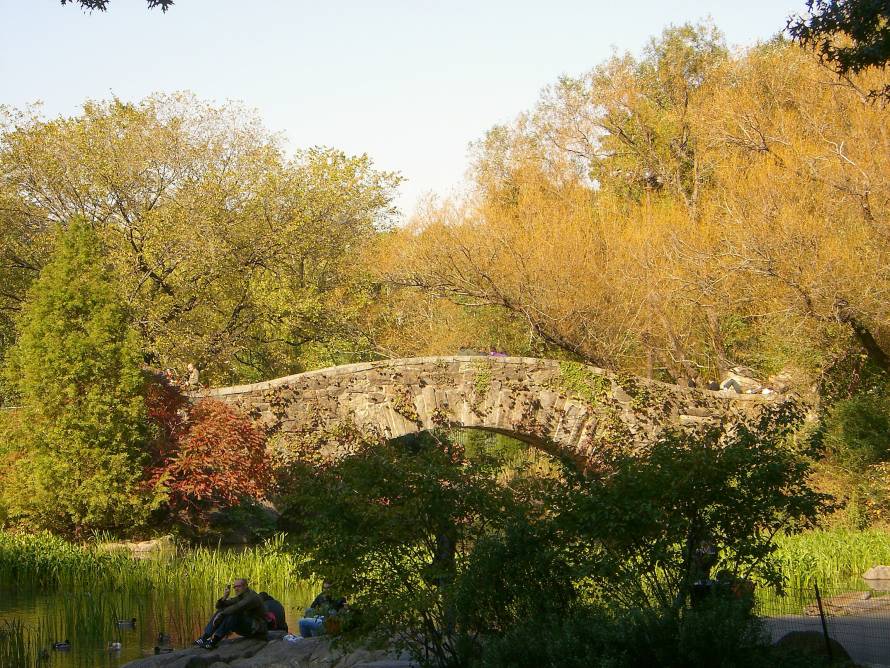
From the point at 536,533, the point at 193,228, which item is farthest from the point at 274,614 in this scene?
the point at 193,228

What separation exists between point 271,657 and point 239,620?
3.25ft

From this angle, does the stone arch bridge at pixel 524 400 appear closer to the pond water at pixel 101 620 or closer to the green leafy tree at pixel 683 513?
the pond water at pixel 101 620

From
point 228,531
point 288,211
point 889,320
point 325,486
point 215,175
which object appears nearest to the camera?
point 325,486

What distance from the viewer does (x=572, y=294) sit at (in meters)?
20.3

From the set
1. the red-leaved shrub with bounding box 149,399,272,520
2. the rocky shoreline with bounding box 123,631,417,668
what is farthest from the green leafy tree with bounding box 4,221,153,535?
the rocky shoreline with bounding box 123,631,417,668

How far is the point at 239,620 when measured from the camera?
34.0 ft

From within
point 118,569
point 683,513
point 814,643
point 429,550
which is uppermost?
point 683,513

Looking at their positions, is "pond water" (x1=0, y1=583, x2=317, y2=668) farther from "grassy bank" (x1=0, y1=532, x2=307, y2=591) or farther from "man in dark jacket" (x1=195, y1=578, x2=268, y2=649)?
"man in dark jacket" (x1=195, y1=578, x2=268, y2=649)

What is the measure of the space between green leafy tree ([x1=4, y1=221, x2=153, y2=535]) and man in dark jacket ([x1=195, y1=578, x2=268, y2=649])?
581 cm

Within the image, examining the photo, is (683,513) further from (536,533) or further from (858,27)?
(858,27)

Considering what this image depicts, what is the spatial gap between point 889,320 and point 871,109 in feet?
12.0

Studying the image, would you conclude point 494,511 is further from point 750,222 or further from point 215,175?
point 215,175

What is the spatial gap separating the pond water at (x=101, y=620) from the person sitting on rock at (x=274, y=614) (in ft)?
2.71

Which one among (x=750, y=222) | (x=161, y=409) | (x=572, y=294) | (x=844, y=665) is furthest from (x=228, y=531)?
(x=844, y=665)
